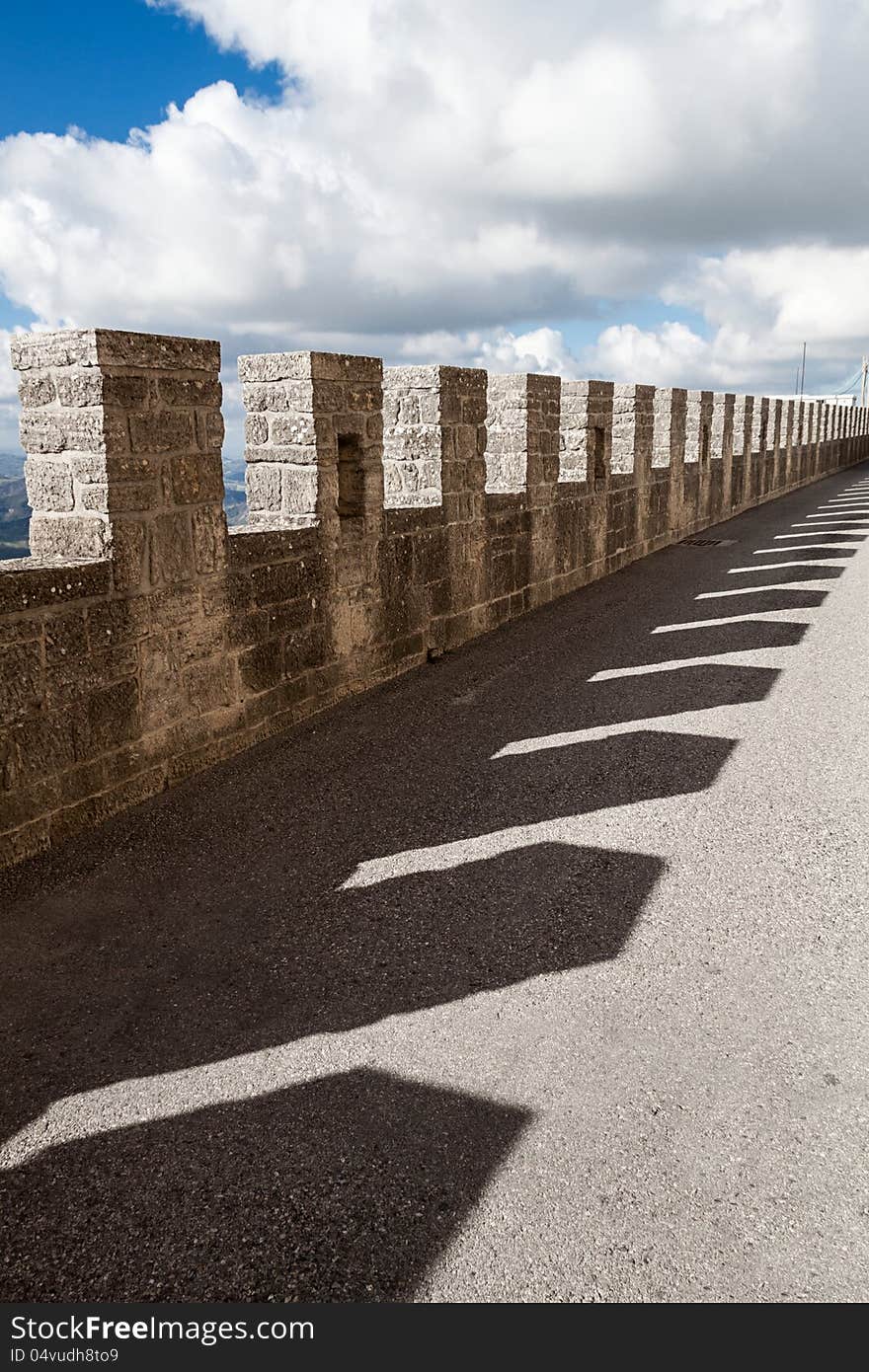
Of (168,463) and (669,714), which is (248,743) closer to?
(168,463)

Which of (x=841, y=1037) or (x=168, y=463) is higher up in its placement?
(x=168, y=463)

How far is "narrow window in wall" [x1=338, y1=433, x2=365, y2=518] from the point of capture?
6613 millimetres

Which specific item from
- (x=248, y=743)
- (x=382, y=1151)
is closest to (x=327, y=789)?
(x=248, y=743)

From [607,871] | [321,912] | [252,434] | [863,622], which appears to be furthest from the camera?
[863,622]

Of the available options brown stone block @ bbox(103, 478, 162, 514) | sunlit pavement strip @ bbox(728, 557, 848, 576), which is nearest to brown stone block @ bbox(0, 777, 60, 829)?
brown stone block @ bbox(103, 478, 162, 514)

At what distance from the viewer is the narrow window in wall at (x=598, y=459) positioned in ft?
38.2

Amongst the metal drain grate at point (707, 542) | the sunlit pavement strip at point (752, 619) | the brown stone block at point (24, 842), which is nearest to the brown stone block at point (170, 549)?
the brown stone block at point (24, 842)

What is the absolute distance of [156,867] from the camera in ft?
13.8

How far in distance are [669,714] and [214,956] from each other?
11.4ft

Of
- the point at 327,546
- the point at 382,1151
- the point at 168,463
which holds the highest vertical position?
the point at 168,463

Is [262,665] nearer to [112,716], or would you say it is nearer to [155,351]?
[112,716]

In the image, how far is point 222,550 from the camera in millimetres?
5465

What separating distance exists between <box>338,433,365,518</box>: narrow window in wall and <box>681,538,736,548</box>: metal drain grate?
31.2 ft

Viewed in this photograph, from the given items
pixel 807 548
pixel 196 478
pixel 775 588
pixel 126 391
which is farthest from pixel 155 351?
pixel 807 548
